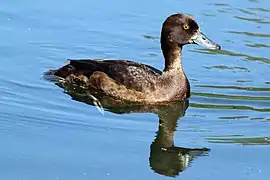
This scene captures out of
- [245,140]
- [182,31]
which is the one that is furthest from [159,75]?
[245,140]

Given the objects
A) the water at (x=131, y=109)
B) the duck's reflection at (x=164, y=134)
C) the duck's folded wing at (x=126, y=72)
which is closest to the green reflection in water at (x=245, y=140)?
the water at (x=131, y=109)

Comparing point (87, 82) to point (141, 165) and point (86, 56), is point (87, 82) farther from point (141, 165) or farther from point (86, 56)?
point (141, 165)

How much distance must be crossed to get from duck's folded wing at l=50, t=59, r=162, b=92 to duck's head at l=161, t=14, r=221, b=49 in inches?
20.5

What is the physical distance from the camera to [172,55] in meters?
12.6

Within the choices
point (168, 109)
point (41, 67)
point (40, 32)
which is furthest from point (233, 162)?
point (40, 32)

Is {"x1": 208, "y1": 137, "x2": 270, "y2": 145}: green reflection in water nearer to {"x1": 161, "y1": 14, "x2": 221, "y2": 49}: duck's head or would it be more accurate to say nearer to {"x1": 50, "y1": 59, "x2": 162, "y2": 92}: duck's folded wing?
{"x1": 50, "y1": 59, "x2": 162, "y2": 92}: duck's folded wing

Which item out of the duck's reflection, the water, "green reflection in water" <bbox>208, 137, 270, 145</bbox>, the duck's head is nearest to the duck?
the duck's head

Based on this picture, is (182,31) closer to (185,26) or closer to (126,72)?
(185,26)

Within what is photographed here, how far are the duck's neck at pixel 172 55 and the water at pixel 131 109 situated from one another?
1.70ft

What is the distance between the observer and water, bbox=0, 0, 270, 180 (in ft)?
31.3

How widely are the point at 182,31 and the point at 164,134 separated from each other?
2.11 metres

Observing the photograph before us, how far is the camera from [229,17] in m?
16.0

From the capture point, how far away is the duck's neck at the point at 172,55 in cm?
1258

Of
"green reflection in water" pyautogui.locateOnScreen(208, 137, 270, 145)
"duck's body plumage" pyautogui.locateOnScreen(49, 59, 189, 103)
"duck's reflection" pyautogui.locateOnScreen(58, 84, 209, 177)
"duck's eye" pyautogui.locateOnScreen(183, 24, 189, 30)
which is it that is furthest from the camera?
"duck's eye" pyautogui.locateOnScreen(183, 24, 189, 30)
